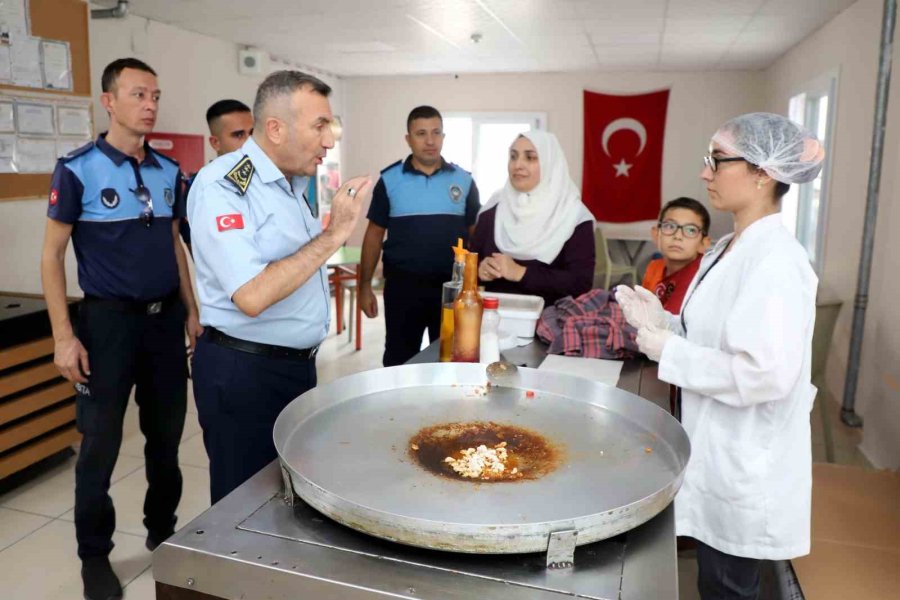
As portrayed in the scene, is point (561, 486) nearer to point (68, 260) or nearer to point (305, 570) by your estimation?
point (305, 570)

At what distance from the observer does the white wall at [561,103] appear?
717cm

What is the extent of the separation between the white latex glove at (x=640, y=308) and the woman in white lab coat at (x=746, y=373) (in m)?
0.07

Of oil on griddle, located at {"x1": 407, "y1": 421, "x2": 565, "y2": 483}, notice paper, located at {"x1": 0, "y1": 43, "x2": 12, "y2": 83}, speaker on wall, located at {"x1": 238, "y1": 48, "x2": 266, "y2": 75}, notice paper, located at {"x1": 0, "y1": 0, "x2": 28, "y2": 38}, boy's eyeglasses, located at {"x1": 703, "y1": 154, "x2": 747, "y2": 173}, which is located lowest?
oil on griddle, located at {"x1": 407, "y1": 421, "x2": 565, "y2": 483}

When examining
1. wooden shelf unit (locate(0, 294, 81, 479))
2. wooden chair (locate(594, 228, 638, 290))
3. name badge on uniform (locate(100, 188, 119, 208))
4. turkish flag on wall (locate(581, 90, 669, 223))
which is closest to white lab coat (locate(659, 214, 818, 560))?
name badge on uniform (locate(100, 188, 119, 208))

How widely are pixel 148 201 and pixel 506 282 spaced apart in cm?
123

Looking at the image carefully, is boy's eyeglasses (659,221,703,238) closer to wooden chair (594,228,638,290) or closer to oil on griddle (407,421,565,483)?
oil on griddle (407,421,565,483)

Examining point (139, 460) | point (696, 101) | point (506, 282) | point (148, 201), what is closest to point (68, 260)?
point (139, 460)

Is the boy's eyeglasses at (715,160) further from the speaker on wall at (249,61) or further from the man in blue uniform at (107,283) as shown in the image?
the speaker on wall at (249,61)

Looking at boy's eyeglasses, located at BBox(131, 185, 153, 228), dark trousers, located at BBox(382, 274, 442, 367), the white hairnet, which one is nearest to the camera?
the white hairnet

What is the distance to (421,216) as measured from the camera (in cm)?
309

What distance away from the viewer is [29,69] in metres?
3.45

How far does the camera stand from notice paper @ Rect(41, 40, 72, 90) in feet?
11.6

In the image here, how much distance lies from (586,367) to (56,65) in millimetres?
3415

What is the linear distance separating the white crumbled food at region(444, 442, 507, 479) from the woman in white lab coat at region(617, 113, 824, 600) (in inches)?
21.4
